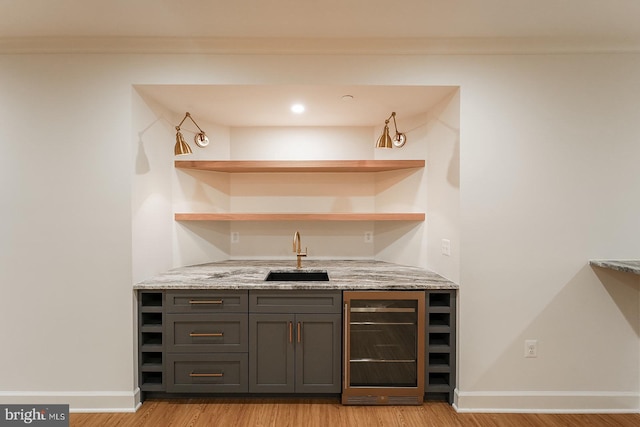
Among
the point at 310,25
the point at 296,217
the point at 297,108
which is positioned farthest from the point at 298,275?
the point at 310,25

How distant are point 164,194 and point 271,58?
145cm

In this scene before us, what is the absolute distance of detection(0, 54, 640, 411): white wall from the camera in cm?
218

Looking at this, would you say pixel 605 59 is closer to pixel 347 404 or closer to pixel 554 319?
pixel 554 319

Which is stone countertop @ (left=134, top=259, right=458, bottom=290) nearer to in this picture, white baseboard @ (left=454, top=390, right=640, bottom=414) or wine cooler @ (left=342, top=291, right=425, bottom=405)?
wine cooler @ (left=342, top=291, right=425, bottom=405)

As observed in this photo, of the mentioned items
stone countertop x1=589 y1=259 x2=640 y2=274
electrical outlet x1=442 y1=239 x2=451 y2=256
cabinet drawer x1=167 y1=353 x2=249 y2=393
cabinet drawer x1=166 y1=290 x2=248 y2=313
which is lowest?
cabinet drawer x1=167 y1=353 x2=249 y2=393

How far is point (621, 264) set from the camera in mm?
2016

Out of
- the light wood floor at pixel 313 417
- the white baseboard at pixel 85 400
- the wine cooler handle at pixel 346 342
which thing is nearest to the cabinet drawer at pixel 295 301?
the wine cooler handle at pixel 346 342

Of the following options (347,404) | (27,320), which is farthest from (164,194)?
(347,404)

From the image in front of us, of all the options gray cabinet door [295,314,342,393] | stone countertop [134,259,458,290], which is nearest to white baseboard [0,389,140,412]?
stone countertop [134,259,458,290]

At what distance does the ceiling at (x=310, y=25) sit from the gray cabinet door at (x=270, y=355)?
1728 millimetres

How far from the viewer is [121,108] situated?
2193mm

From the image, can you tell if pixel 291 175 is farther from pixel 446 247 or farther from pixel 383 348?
pixel 383 348

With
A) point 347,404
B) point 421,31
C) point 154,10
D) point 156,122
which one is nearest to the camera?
point 154,10

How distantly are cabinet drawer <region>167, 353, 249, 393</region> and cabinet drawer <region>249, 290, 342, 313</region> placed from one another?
39cm
